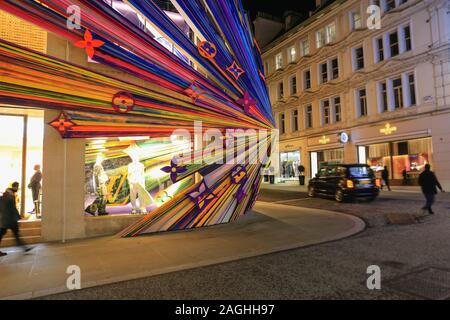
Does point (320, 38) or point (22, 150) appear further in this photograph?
point (320, 38)

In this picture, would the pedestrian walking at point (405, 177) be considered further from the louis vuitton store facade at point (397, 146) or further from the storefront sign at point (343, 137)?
the storefront sign at point (343, 137)

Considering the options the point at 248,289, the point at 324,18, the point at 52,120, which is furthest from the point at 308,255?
the point at 324,18

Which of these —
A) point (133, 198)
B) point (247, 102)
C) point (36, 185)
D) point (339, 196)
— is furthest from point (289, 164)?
point (36, 185)

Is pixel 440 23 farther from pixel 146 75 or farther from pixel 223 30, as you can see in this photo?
pixel 146 75

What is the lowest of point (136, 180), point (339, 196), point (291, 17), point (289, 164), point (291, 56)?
point (339, 196)

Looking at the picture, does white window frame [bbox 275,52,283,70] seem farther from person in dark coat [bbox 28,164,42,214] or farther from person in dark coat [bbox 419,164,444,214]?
person in dark coat [bbox 28,164,42,214]

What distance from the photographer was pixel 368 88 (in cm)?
2267

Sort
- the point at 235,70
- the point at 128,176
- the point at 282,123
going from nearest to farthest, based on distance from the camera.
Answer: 1. the point at 128,176
2. the point at 235,70
3. the point at 282,123

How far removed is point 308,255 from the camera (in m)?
5.86

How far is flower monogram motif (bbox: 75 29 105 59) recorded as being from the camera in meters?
6.86

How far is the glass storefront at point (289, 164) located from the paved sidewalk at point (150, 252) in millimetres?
21221

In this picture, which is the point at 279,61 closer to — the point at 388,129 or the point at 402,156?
the point at 388,129

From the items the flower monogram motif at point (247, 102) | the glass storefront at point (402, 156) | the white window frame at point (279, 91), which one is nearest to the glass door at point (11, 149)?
the flower monogram motif at point (247, 102)

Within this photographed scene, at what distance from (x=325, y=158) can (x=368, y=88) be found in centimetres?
701
